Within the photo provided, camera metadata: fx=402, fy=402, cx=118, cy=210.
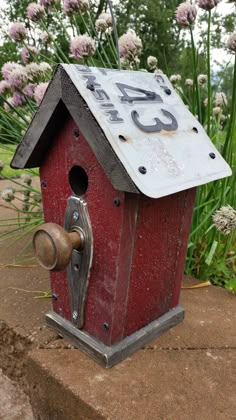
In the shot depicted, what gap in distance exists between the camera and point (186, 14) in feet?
4.69

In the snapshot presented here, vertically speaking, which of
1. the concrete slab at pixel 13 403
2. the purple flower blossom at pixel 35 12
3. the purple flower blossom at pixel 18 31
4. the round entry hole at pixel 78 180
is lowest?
the concrete slab at pixel 13 403

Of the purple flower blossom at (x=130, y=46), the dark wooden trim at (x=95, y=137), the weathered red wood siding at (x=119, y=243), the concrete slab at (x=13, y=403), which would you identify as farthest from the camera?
the purple flower blossom at (x=130, y=46)

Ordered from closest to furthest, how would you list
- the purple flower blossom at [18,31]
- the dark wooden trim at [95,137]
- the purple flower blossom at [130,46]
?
the dark wooden trim at [95,137]
the purple flower blossom at [130,46]
the purple flower blossom at [18,31]

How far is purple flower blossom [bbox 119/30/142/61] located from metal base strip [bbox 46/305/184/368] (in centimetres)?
101

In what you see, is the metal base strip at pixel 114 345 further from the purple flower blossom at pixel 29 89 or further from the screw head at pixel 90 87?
the purple flower blossom at pixel 29 89

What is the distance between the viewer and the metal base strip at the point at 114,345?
3.64 ft

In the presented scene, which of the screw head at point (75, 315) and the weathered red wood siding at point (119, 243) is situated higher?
the weathered red wood siding at point (119, 243)

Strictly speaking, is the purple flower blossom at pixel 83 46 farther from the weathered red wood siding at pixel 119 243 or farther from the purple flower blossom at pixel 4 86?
the weathered red wood siding at pixel 119 243

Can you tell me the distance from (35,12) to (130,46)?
45 cm

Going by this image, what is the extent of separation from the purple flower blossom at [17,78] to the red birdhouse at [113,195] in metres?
0.62

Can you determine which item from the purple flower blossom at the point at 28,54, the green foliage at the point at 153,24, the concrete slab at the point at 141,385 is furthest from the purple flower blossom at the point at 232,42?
the green foliage at the point at 153,24

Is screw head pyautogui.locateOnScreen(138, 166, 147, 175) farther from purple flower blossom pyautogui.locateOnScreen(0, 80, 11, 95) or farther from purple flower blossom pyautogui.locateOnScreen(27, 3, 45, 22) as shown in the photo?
purple flower blossom pyautogui.locateOnScreen(27, 3, 45, 22)

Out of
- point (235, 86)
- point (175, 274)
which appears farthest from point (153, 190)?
point (235, 86)

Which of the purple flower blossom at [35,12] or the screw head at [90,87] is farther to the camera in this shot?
the purple flower blossom at [35,12]
